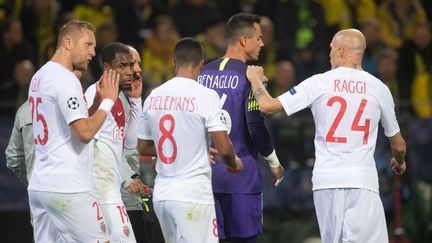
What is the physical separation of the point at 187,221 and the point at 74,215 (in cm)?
93

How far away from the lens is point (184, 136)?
871 centimetres

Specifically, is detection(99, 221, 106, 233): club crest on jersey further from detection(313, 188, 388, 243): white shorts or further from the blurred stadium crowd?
the blurred stadium crowd

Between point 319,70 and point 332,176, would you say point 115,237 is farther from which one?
point 319,70

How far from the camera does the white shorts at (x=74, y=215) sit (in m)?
8.45

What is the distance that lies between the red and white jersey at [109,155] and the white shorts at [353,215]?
1.82 m

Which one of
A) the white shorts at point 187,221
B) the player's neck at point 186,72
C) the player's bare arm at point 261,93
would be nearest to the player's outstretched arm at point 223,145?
the white shorts at point 187,221

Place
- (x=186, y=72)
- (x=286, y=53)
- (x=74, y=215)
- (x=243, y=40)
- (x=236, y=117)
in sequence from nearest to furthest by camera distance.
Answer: (x=74, y=215)
(x=186, y=72)
(x=236, y=117)
(x=243, y=40)
(x=286, y=53)

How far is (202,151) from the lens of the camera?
8805 millimetres

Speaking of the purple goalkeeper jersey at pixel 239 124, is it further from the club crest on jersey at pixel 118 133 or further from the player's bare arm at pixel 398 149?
the player's bare arm at pixel 398 149

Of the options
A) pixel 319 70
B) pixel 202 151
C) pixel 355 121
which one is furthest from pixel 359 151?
pixel 319 70

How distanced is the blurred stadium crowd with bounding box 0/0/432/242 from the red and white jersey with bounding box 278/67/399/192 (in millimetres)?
4870

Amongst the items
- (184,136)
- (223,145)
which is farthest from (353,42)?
(184,136)

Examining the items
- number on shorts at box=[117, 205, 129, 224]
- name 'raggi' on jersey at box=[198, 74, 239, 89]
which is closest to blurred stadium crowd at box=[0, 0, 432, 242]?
name 'raggi' on jersey at box=[198, 74, 239, 89]

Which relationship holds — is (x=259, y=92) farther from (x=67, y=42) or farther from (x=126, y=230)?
(x=67, y=42)
